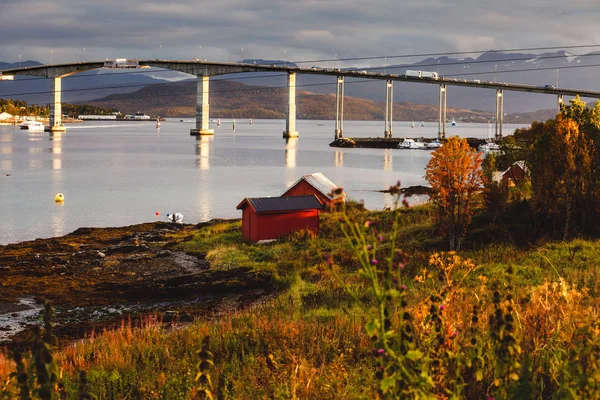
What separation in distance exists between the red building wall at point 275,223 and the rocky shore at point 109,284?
2.91 meters

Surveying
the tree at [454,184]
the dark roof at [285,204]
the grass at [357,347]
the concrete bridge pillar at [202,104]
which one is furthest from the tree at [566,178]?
the concrete bridge pillar at [202,104]

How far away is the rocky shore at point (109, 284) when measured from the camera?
63.3 feet

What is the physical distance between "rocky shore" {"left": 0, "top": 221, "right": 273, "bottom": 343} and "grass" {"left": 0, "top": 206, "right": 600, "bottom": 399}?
11.6 feet

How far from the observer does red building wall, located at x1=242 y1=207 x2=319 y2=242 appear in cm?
3070

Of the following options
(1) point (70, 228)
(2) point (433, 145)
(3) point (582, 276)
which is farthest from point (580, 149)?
(2) point (433, 145)

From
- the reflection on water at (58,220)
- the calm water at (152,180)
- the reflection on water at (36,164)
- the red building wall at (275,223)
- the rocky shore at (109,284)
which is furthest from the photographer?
the reflection on water at (36,164)

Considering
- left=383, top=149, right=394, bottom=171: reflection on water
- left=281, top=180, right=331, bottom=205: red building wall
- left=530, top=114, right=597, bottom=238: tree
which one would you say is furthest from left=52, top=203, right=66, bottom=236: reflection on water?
left=383, top=149, right=394, bottom=171: reflection on water

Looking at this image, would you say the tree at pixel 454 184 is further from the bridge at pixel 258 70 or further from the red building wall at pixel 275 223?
the bridge at pixel 258 70

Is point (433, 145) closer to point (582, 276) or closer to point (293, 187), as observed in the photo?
point (293, 187)

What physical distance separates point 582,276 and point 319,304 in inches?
223

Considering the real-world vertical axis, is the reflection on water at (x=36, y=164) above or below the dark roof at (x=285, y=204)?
above

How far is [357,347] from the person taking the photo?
9.44 m

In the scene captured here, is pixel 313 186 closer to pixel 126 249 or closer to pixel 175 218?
pixel 126 249

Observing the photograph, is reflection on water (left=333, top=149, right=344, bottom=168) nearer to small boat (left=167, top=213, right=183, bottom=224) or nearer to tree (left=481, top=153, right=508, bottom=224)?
small boat (left=167, top=213, right=183, bottom=224)
